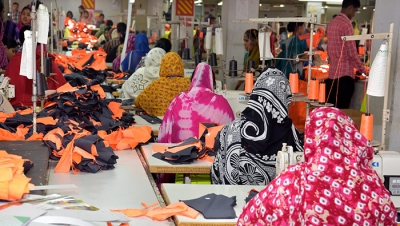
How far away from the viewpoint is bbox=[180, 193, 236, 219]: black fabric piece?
257cm

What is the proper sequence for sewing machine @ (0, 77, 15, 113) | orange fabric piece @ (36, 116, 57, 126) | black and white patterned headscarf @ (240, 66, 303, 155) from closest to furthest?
1. black and white patterned headscarf @ (240, 66, 303, 155)
2. orange fabric piece @ (36, 116, 57, 126)
3. sewing machine @ (0, 77, 15, 113)

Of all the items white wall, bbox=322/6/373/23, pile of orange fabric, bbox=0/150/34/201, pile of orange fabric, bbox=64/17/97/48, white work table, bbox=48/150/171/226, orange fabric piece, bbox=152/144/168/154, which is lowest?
white work table, bbox=48/150/171/226

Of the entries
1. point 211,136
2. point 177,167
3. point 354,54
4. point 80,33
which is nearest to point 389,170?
point 177,167

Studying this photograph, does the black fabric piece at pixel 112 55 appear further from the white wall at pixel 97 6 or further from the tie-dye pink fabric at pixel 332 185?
the tie-dye pink fabric at pixel 332 185

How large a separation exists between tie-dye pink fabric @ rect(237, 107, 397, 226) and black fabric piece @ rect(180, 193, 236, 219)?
50 centimetres

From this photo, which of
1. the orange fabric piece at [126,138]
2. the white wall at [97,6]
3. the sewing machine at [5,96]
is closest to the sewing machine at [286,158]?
the orange fabric piece at [126,138]

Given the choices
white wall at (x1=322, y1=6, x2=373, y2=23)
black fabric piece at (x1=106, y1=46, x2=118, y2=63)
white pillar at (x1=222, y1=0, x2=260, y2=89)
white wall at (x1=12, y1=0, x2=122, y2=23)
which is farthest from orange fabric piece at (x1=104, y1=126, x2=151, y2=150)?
white wall at (x1=322, y1=6, x2=373, y2=23)

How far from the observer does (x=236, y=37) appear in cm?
972

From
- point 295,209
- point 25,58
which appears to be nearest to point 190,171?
point 25,58

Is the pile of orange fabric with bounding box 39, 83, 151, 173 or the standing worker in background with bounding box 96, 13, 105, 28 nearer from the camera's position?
the pile of orange fabric with bounding box 39, 83, 151, 173

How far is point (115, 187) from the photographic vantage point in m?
3.06

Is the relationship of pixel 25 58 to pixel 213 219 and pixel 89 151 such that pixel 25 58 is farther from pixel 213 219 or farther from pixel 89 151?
pixel 213 219

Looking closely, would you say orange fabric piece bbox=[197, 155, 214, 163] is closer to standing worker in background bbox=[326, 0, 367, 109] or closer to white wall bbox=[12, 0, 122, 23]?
standing worker in background bbox=[326, 0, 367, 109]

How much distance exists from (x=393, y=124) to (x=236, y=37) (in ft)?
17.9
